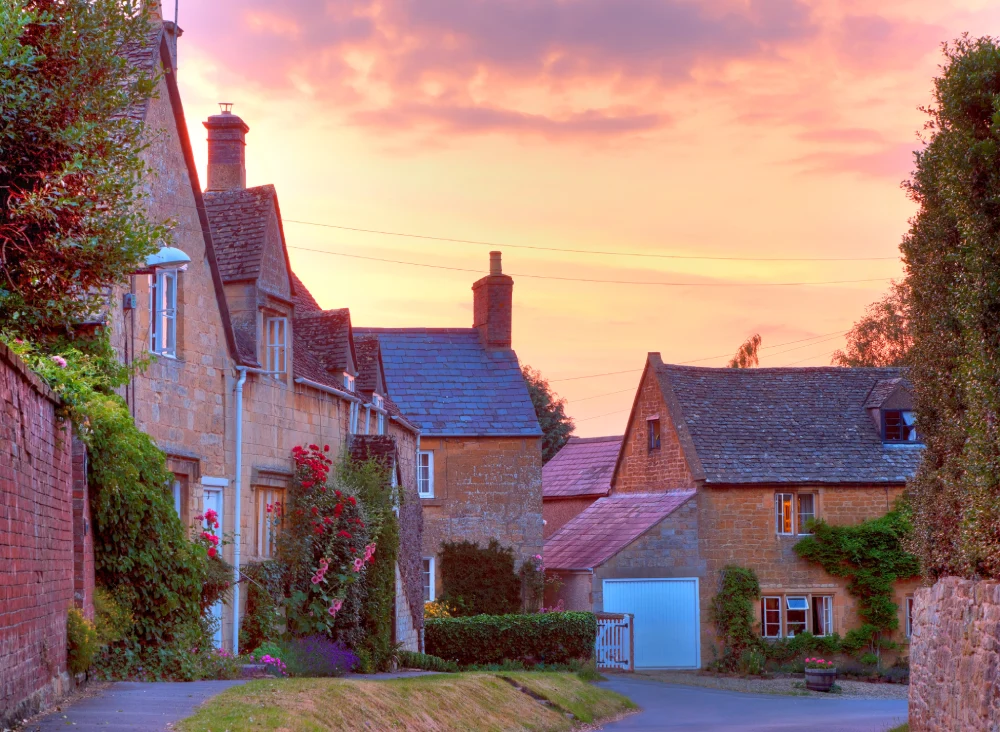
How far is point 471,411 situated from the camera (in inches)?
1474

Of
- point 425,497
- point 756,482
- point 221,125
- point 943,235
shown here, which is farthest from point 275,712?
point 756,482

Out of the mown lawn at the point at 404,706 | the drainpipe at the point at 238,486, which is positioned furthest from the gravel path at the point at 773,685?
the drainpipe at the point at 238,486

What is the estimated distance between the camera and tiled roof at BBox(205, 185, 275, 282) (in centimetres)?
2245

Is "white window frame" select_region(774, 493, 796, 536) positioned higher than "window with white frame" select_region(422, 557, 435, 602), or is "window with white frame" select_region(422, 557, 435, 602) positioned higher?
"white window frame" select_region(774, 493, 796, 536)

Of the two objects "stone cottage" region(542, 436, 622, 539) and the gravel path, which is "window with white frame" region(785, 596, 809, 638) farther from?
"stone cottage" region(542, 436, 622, 539)

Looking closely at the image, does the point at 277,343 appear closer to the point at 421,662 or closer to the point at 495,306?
the point at 421,662

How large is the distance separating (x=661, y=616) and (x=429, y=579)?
6.52m

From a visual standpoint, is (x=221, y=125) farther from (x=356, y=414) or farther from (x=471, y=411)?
(x=471, y=411)

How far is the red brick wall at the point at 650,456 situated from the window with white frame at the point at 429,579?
7843mm

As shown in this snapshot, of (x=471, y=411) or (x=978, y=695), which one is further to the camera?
(x=471, y=411)

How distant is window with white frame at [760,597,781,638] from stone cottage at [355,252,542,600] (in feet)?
21.5

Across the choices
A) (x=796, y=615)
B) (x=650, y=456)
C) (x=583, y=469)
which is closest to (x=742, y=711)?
(x=796, y=615)

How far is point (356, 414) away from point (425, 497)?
→ 34.3 feet

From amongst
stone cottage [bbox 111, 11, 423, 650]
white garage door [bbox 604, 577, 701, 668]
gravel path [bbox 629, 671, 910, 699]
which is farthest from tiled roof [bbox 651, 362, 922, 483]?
stone cottage [bbox 111, 11, 423, 650]
